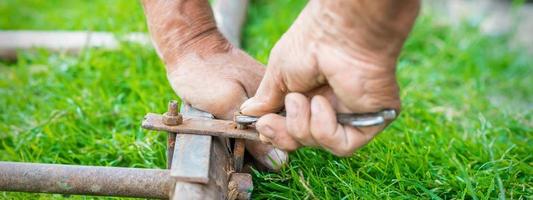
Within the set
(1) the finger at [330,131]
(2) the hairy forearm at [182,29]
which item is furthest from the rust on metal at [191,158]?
(2) the hairy forearm at [182,29]

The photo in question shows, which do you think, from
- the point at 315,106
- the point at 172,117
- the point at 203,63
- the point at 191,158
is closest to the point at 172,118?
the point at 172,117

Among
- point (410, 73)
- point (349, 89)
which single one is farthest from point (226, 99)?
point (410, 73)

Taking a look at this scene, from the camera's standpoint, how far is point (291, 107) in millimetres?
1482

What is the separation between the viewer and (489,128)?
2.20 m

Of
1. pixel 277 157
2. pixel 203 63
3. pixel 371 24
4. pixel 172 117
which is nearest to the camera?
pixel 371 24

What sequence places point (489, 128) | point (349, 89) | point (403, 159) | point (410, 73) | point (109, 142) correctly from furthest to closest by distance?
point (410, 73), point (489, 128), point (109, 142), point (403, 159), point (349, 89)

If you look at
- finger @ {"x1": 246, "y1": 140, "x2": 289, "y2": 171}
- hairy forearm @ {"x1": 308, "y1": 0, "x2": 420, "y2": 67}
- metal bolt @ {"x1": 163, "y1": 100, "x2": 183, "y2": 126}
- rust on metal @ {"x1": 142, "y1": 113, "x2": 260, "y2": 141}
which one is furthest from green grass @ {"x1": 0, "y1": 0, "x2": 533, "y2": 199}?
hairy forearm @ {"x1": 308, "y1": 0, "x2": 420, "y2": 67}

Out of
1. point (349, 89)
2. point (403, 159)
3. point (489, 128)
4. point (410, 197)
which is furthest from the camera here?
point (489, 128)

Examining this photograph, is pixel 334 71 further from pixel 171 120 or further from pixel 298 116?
pixel 171 120

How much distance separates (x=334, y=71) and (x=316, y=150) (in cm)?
55

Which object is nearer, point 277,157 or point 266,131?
point 266,131

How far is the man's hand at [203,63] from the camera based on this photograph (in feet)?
5.80

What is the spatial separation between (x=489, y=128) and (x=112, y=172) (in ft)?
4.02

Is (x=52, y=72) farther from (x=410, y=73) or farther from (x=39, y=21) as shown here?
(x=410, y=73)
